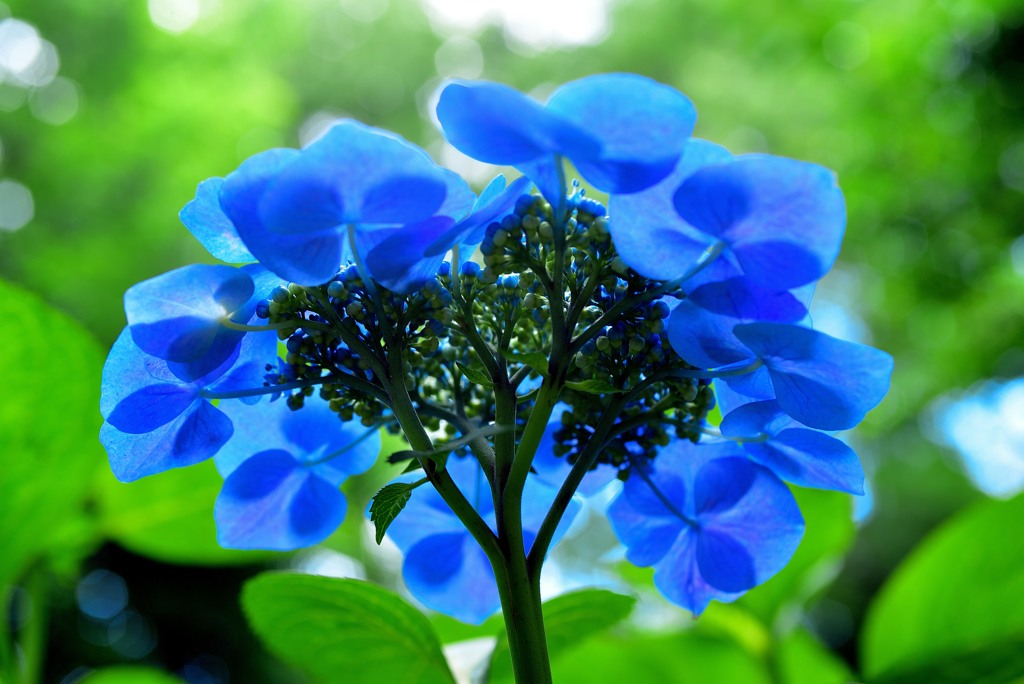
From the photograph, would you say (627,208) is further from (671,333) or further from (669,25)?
(669,25)

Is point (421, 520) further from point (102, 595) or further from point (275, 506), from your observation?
point (102, 595)

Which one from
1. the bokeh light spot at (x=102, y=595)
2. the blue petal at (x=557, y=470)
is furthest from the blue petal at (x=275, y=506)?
the bokeh light spot at (x=102, y=595)

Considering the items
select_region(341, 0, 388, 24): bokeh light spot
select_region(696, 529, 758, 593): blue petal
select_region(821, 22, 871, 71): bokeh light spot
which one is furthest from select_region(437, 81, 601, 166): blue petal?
select_region(341, 0, 388, 24): bokeh light spot

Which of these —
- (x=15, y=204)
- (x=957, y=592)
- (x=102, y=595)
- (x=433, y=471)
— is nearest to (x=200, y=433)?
(x=433, y=471)

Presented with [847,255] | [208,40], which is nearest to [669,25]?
[847,255]

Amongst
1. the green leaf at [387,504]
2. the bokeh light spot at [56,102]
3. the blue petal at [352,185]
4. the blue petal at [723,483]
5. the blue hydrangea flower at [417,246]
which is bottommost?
the green leaf at [387,504]

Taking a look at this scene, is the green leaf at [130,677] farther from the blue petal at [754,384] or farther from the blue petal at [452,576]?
the blue petal at [754,384]
